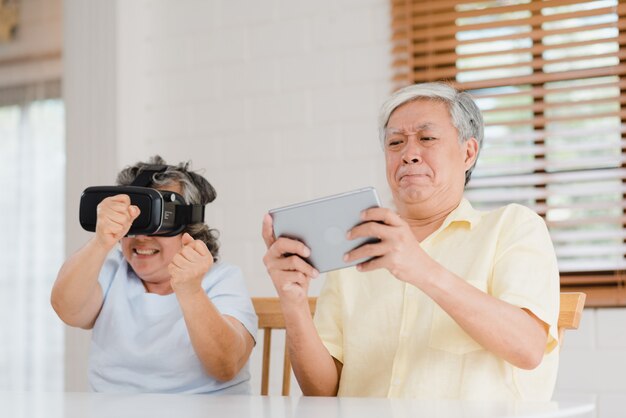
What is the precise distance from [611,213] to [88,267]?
58.5 inches

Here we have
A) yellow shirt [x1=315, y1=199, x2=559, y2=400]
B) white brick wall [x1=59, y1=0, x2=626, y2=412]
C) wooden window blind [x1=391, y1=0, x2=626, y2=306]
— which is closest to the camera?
yellow shirt [x1=315, y1=199, x2=559, y2=400]

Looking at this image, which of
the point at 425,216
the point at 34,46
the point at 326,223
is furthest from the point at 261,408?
the point at 34,46

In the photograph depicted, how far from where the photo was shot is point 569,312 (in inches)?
60.0

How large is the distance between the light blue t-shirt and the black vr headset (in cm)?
18

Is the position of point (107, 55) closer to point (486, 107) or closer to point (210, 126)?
point (210, 126)

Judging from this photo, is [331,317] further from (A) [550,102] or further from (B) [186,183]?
(A) [550,102]

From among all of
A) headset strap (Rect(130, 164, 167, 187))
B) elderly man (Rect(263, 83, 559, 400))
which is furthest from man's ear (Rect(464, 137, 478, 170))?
headset strap (Rect(130, 164, 167, 187))

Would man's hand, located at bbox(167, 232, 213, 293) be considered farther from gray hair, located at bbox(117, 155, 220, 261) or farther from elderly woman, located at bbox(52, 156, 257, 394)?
gray hair, located at bbox(117, 155, 220, 261)

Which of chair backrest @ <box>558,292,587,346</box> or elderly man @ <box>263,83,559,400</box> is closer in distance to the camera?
elderly man @ <box>263,83,559,400</box>

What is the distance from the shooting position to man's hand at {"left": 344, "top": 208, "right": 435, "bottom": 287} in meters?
1.24

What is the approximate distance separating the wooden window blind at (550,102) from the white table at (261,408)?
1461 millimetres

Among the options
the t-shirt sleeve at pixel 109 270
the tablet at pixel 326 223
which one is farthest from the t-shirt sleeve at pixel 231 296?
the tablet at pixel 326 223

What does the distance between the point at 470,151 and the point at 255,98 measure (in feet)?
4.43

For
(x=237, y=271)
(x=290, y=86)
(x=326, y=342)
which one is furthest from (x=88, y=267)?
(x=290, y=86)
